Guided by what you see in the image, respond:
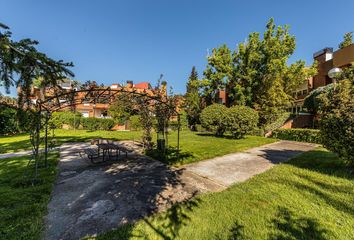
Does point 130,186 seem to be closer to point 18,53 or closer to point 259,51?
point 18,53

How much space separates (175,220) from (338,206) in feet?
11.7

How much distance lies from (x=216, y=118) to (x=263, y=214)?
12690mm

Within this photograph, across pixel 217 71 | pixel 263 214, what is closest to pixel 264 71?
pixel 217 71

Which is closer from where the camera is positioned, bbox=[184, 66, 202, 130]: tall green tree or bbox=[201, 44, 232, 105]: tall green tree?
bbox=[201, 44, 232, 105]: tall green tree

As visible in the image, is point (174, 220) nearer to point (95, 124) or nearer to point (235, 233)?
point (235, 233)

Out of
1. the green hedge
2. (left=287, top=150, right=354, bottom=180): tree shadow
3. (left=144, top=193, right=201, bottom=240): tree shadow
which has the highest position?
the green hedge

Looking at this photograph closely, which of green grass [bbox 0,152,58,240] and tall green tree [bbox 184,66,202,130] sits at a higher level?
tall green tree [bbox 184,66,202,130]

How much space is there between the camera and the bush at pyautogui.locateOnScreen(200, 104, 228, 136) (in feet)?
51.8

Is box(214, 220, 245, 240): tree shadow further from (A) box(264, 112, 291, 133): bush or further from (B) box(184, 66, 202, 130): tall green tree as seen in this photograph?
(B) box(184, 66, 202, 130): tall green tree

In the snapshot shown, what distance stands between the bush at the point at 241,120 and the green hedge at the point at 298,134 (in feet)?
10.1

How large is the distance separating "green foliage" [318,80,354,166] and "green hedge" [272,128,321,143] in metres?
7.52

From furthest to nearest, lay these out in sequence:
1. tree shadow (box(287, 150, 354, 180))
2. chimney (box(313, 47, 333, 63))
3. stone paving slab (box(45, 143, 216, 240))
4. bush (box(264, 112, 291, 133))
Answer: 1. chimney (box(313, 47, 333, 63))
2. bush (box(264, 112, 291, 133))
3. tree shadow (box(287, 150, 354, 180))
4. stone paving slab (box(45, 143, 216, 240))

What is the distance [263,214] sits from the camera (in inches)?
145

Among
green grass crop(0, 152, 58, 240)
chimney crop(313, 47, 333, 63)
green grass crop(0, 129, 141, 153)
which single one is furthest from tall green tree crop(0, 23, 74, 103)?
chimney crop(313, 47, 333, 63)
